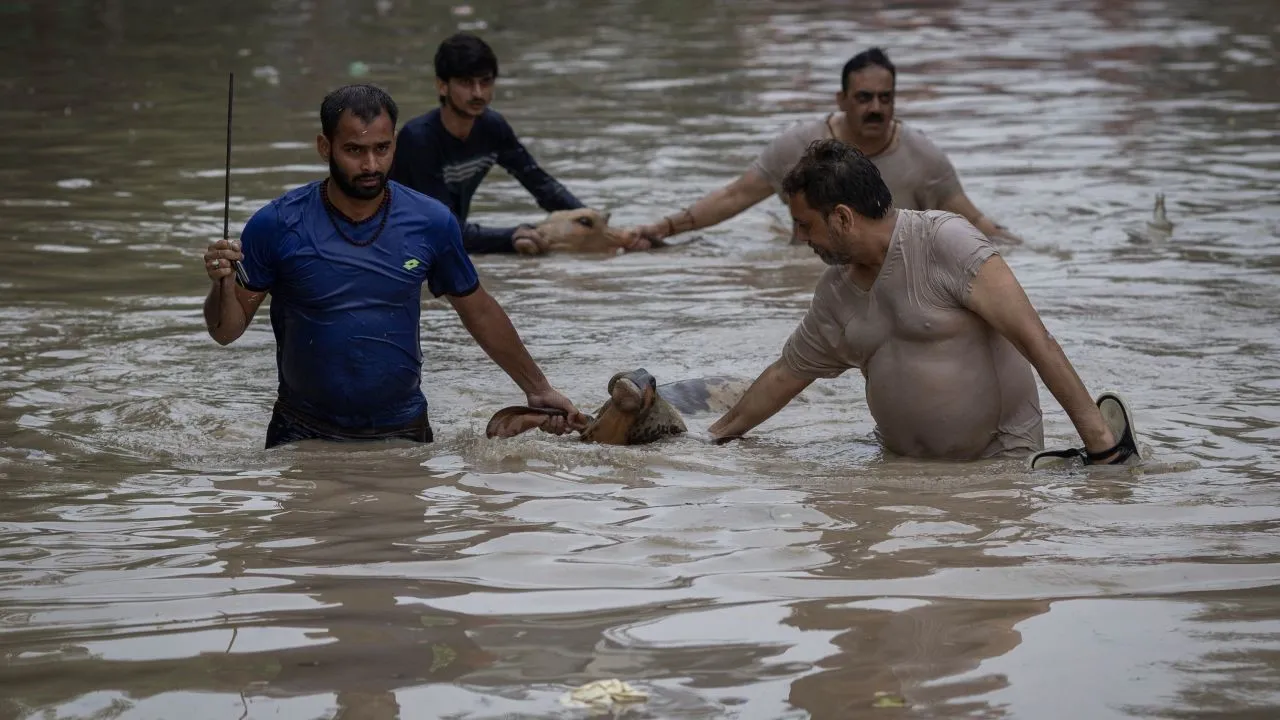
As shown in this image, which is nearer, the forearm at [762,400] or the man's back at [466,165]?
the forearm at [762,400]

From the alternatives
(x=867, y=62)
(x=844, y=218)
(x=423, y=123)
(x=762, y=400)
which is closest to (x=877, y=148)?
(x=867, y=62)

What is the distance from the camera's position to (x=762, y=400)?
6211 mm

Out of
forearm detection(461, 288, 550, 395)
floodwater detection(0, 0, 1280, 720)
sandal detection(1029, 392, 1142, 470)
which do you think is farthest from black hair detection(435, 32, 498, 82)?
sandal detection(1029, 392, 1142, 470)

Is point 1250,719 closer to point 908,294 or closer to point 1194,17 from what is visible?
point 908,294

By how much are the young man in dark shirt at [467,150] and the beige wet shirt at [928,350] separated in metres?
4.00

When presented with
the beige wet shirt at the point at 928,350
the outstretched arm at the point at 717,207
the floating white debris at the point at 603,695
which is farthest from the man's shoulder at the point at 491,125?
the floating white debris at the point at 603,695

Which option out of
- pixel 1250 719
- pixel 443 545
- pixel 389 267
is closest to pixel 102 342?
pixel 389 267

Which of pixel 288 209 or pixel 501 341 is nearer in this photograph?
pixel 288 209

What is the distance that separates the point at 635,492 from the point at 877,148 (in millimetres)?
4389

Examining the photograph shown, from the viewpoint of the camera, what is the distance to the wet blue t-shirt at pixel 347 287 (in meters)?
5.80

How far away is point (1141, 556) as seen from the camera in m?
4.65

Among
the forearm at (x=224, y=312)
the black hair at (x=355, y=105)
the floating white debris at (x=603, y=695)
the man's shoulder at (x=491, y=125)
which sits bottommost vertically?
the floating white debris at (x=603, y=695)

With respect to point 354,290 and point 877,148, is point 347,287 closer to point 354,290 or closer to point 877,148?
point 354,290

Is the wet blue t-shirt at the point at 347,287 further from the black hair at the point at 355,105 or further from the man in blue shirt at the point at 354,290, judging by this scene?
the black hair at the point at 355,105
